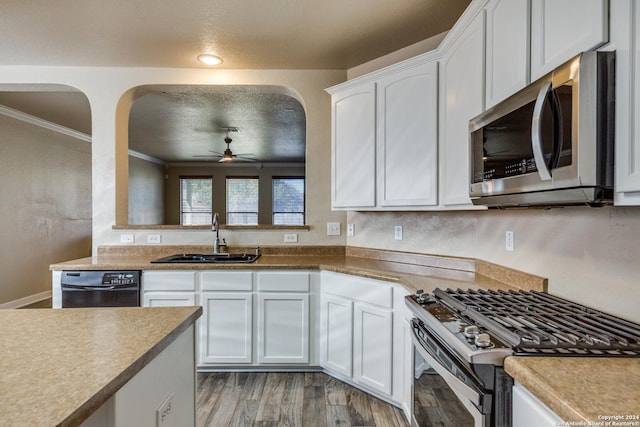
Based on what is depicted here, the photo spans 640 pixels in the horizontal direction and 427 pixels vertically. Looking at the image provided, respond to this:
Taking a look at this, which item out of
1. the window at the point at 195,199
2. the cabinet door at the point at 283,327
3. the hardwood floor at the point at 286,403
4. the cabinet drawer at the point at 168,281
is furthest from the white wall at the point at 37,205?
the cabinet door at the point at 283,327

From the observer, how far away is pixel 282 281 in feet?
8.39

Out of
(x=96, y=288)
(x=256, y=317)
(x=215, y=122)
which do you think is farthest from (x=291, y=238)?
(x=215, y=122)

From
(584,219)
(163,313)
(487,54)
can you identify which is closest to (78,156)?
(163,313)

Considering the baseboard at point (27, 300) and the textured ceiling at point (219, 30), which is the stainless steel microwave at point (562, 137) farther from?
the baseboard at point (27, 300)

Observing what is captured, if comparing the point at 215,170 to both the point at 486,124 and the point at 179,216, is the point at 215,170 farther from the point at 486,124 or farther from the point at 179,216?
the point at 486,124

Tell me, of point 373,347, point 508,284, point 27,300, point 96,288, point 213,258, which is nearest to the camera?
point 508,284

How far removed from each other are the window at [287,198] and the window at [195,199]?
5.88 feet

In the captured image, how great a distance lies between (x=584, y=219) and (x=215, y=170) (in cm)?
875

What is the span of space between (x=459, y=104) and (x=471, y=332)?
1.32 metres

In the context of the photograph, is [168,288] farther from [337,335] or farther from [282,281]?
[337,335]

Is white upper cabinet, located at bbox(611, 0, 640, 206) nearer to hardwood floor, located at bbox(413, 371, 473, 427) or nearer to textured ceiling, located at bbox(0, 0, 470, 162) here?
hardwood floor, located at bbox(413, 371, 473, 427)

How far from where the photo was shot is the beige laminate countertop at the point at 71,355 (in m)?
0.65

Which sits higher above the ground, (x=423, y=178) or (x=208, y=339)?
(x=423, y=178)

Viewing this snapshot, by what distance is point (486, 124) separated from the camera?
60.2 inches
